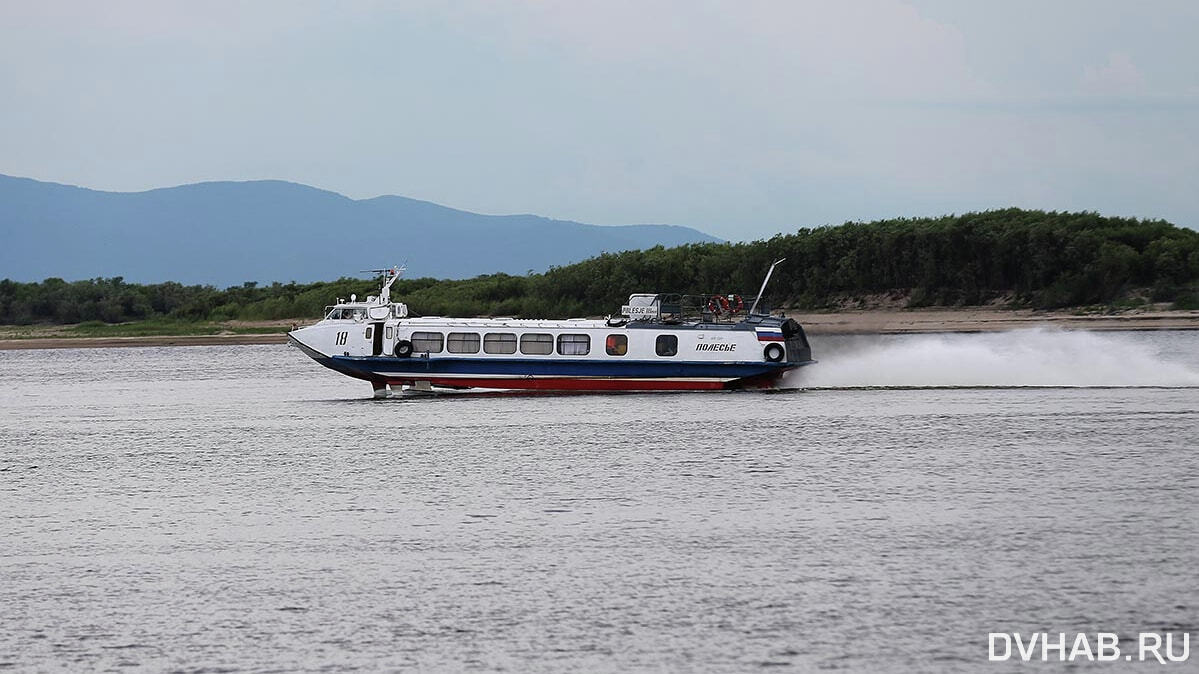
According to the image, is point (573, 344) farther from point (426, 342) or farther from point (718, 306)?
point (718, 306)

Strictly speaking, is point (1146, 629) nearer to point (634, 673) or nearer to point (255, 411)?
point (634, 673)

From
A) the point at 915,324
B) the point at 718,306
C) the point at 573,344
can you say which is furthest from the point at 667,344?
the point at 915,324

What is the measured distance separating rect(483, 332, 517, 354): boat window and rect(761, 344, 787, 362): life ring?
7.76 m

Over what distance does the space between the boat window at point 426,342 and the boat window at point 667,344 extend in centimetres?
670

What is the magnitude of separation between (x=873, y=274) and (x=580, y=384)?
5281 cm

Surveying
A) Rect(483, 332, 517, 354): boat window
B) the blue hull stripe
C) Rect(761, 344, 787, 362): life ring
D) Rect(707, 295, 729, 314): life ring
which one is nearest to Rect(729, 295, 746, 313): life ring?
Rect(707, 295, 729, 314): life ring

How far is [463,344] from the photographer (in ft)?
151

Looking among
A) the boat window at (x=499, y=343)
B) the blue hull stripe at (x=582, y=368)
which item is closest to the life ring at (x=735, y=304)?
the blue hull stripe at (x=582, y=368)

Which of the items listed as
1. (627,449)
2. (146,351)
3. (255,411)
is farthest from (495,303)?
(627,449)

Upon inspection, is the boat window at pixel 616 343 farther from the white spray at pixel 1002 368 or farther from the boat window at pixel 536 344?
the white spray at pixel 1002 368

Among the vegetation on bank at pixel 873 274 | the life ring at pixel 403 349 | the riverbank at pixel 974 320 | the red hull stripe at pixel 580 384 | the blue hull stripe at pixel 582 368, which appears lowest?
the red hull stripe at pixel 580 384

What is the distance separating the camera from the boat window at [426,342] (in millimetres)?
46188

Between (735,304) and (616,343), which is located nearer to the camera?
(616,343)

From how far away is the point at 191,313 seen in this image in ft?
372
